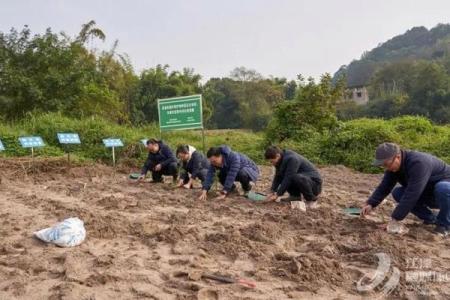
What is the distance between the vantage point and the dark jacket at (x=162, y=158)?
8.16 metres

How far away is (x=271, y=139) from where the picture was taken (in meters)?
14.6

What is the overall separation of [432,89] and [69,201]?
3217 centimetres

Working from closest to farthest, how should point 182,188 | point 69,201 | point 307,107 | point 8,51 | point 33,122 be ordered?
point 69,201 < point 182,188 < point 33,122 < point 307,107 < point 8,51

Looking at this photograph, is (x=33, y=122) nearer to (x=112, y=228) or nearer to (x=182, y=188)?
(x=182, y=188)

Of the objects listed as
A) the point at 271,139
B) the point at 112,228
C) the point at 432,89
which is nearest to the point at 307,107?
the point at 271,139

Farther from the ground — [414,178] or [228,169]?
[414,178]

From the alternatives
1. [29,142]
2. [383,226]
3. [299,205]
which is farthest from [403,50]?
[383,226]

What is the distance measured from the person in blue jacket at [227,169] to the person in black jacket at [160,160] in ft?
5.33

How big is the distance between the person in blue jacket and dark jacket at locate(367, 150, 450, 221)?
90.8 inches

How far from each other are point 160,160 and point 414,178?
16.7ft

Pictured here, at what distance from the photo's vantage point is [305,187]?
225 inches

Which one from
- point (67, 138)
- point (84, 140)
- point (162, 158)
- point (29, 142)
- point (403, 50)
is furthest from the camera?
point (403, 50)

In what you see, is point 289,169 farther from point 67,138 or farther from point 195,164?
point 67,138

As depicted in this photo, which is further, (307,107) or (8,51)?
(8,51)
